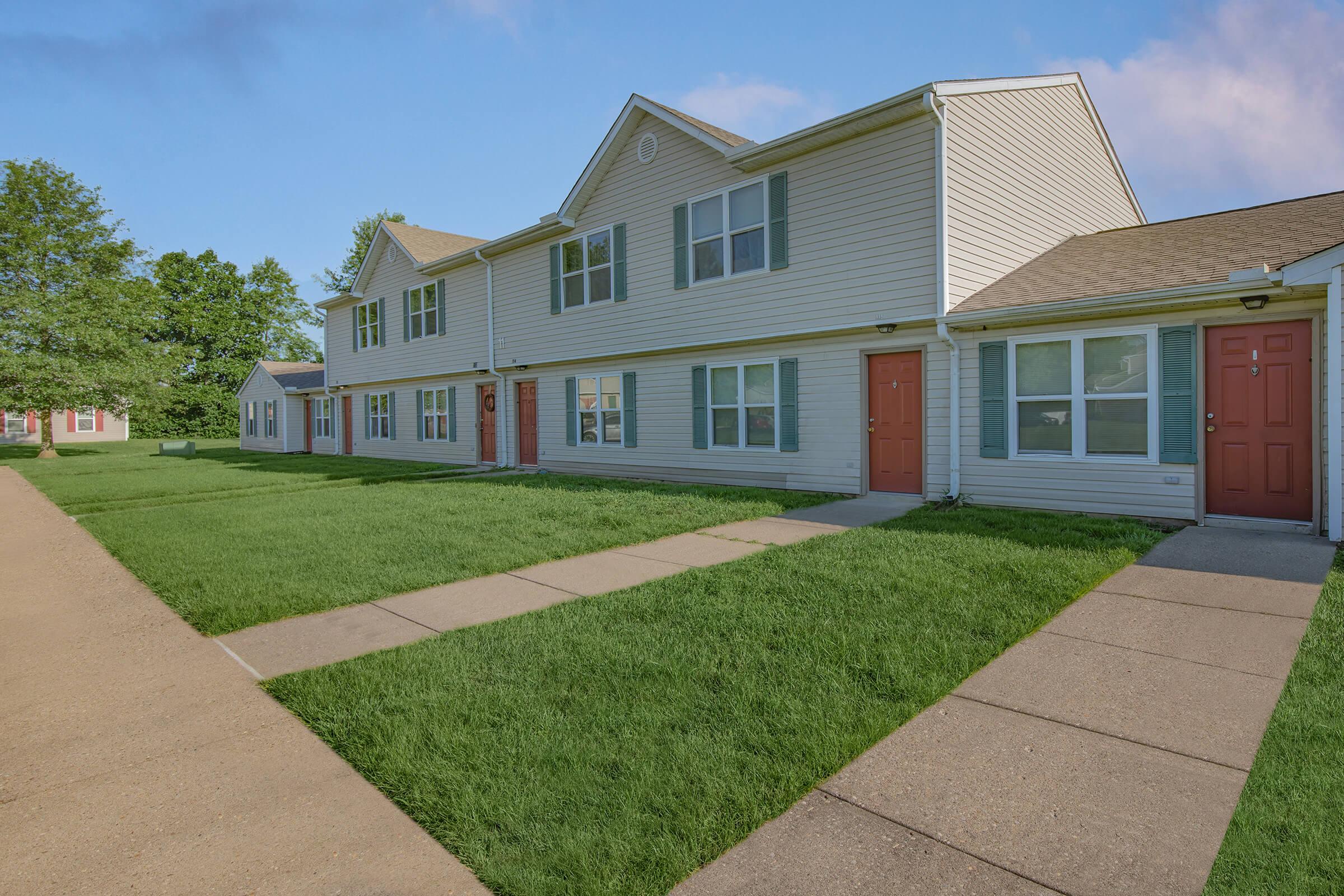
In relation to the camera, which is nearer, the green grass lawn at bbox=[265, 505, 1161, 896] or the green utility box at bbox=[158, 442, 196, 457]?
the green grass lawn at bbox=[265, 505, 1161, 896]

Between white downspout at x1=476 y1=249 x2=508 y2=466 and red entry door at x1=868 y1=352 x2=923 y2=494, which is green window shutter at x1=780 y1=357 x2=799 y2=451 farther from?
white downspout at x1=476 y1=249 x2=508 y2=466

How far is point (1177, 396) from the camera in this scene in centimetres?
786

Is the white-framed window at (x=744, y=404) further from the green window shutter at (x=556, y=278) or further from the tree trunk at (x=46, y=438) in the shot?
the tree trunk at (x=46, y=438)

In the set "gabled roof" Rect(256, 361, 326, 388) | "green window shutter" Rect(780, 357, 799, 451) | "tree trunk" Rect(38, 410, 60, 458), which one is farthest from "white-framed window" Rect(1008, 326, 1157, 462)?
"tree trunk" Rect(38, 410, 60, 458)

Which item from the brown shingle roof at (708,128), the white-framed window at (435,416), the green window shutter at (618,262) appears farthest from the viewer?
the white-framed window at (435,416)

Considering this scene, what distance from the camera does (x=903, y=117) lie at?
952 centimetres

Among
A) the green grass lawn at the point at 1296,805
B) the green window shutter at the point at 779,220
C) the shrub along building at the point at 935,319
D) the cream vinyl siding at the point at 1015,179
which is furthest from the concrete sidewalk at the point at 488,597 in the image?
the green window shutter at the point at 779,220

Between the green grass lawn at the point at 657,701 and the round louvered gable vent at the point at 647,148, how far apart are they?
945 cm

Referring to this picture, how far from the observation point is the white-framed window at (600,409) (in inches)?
565

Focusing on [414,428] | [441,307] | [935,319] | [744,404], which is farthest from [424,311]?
[935,319]

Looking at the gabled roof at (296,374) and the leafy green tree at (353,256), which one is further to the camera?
the leafy green tree at (353,256)

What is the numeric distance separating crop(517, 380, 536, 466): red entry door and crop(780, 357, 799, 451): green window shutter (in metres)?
7.17

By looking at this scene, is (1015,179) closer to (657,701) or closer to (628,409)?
(628,409)

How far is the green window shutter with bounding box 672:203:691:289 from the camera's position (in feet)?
40.6
